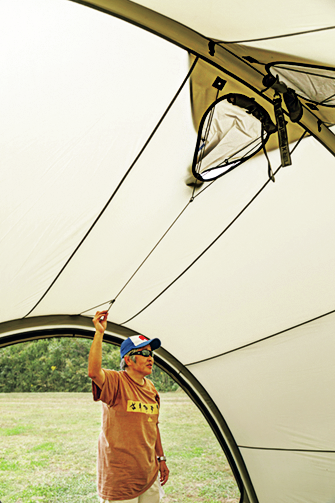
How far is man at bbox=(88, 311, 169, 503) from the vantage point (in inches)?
73.4

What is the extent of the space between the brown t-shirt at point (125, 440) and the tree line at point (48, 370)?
727cm

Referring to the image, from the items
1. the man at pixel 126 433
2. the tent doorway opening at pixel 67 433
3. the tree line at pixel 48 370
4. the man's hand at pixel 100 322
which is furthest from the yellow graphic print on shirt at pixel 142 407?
the tree line at pixel 48 370

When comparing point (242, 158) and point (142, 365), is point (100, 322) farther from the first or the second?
point (242, 158)

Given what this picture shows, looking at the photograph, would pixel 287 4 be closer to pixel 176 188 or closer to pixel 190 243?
pixel 176 188

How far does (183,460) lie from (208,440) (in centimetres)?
92

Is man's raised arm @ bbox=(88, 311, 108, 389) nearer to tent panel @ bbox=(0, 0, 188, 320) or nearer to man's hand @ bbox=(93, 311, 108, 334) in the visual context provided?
man's hand @ bbox=(93, 311, 108, 334)

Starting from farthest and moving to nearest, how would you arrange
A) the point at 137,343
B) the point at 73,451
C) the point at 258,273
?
the point at 73,451, the point at 258,273, the point at 137,343

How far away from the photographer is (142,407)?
6.68 ft

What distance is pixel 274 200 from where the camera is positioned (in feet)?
7.46

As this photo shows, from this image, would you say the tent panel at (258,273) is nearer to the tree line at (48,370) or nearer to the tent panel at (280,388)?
the tent panel at (280,388)

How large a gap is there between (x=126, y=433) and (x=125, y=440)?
3 cm

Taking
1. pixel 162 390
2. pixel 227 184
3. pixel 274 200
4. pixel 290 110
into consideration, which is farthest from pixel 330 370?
pixel 162 390

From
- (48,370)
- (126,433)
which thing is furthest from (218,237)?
(48,370)

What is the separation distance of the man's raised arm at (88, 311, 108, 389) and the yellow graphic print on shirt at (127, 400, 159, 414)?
228 mm
